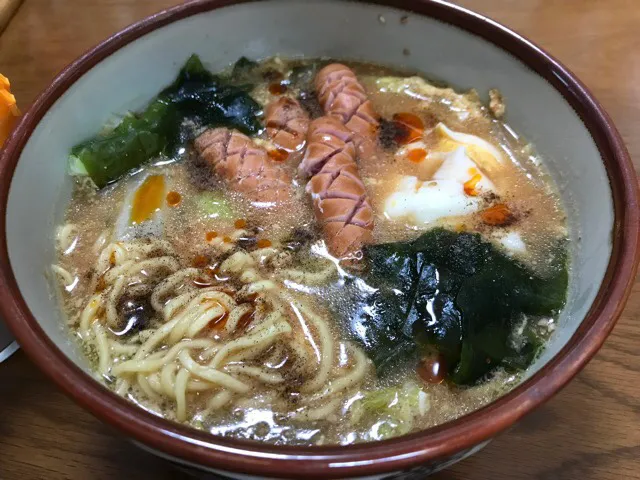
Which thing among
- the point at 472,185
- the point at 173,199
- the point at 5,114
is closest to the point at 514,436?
the point at 472,185

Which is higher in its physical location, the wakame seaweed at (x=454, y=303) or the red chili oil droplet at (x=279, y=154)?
the red chili oil droplet at (x=279, y=154)

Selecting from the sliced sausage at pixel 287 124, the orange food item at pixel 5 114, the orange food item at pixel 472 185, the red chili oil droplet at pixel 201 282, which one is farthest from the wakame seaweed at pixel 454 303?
the orange food item at pixel 5 114

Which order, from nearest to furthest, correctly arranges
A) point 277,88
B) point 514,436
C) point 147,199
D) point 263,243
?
1. point 514,436
2. point 263,243
3. point 147,199
4. point 277,88

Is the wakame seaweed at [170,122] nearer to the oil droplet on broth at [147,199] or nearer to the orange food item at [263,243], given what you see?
the oil droplet on broth at [147,199]

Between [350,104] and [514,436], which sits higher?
[350,104]

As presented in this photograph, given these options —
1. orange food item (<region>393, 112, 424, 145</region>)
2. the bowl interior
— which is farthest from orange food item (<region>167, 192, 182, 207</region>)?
orange food item (<region>393, 112, 424, 145</region>)

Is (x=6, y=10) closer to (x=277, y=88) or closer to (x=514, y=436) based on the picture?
(x=277, y=88)

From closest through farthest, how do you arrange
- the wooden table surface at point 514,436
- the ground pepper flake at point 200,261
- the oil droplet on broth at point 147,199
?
1. the wooden table surface at point 514,436
2. the ground pepper flake at point 200,261
3. the oil droplet on broth at point 147,199
